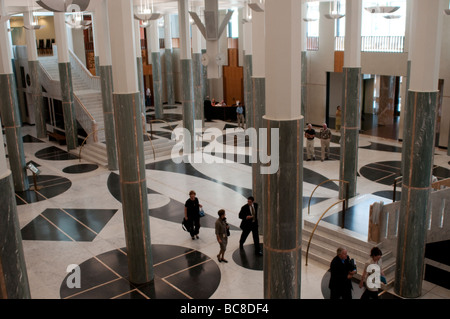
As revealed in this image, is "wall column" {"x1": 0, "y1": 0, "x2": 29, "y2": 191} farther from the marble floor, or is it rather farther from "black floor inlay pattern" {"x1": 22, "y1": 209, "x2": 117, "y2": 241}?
"black floor inlay pattern" {"x1": 22, "y1": 209, "x2": 117, "y2": 241}

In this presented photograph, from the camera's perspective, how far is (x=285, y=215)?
712 centimetres

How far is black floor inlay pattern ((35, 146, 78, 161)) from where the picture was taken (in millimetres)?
21455

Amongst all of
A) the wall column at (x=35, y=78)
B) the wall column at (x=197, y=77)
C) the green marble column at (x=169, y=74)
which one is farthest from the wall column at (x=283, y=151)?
the green marble column at (x=169, y=74)

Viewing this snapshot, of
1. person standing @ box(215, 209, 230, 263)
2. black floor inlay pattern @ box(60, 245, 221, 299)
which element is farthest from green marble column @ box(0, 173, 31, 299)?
person standing @ box(215, 209, 230, 263)

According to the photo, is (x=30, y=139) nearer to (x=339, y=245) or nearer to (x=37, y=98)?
(x=37, y=98)

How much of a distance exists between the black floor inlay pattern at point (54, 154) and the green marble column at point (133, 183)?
41.0 ft

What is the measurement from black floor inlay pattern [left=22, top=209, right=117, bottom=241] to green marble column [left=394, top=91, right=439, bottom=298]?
26.3ft

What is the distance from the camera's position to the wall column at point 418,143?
847 cm

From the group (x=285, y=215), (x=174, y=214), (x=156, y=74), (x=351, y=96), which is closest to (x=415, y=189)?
(x=285, y=215)

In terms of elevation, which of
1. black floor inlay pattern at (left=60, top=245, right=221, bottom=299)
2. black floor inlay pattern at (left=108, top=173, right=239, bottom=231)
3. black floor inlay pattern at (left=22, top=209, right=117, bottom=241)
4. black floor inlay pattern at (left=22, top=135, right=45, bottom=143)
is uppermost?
black floor inlay pattern at (left=22, top=135, right=45, bottom=143)

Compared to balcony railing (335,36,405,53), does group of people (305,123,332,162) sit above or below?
below

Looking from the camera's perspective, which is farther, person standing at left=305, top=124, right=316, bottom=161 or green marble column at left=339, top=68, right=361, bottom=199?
person standing at left=305, top=124, right=316, bottom=161
